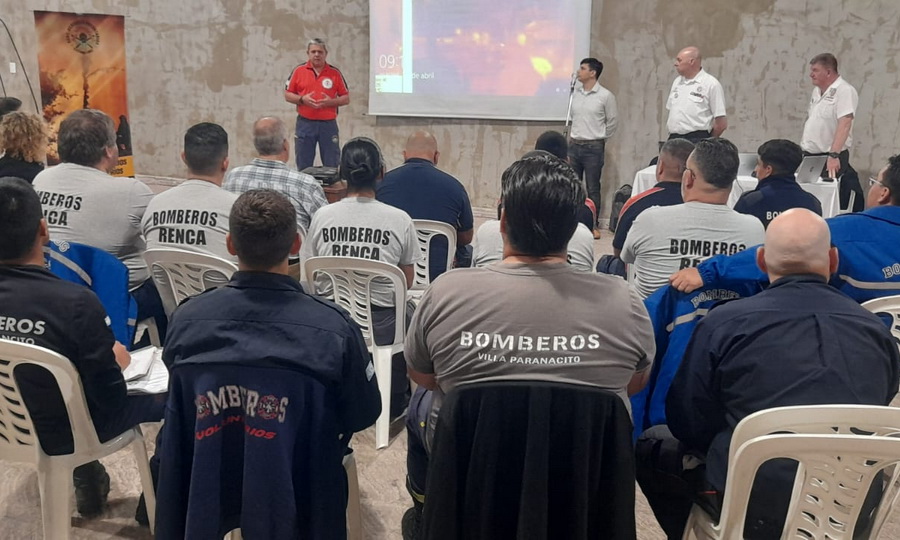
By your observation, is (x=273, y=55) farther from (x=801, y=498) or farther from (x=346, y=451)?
(x=801, y=498)

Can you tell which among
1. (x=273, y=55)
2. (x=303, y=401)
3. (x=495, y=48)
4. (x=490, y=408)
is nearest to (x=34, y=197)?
(x=303, y=401)

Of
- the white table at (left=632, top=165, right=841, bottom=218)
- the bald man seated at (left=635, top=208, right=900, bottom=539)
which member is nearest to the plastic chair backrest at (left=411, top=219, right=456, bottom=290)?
the bald man seated at (left=635, top=208, right=900, bottom=539)

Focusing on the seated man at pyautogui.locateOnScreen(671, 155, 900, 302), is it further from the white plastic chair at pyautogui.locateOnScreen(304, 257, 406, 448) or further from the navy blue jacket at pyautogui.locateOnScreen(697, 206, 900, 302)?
the white plastic chair at pyautogui.locateOnScreen(304, 257, 406, 448)

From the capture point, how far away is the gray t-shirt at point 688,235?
2.39m

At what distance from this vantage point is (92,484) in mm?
2180

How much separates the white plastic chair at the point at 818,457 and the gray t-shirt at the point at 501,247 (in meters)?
1.21

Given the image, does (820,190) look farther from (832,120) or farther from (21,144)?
(21,144)

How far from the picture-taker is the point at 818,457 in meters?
1.27

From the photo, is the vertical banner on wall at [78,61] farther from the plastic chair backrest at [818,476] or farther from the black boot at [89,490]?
the plastic chair backrest at [818,476]

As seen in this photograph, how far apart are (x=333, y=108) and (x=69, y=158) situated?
13.7 ft

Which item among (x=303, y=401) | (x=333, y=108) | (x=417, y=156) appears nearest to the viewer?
(x=303, y=401)

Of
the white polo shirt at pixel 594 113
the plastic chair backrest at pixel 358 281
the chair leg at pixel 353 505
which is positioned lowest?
the chair leg at pixel 353 505

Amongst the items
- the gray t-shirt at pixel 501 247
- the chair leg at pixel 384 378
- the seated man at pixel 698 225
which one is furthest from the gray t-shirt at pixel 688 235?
the chair leg at pixel 384 378

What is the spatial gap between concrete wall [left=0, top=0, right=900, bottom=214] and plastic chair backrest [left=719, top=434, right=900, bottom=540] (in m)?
5.43
